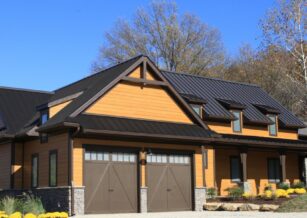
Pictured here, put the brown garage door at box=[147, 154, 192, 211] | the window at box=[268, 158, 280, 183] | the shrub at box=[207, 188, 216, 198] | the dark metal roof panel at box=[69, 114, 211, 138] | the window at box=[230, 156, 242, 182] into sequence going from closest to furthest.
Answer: the dark metal roof panel at box=[69, 114, 211, 138]
the brown garage door at box=[147, 154, 192, 211]
the shrub at box=[207, 188, 216, 198]
the window at box=[230, 156, 242, 182]
the window at box=[268, 158, 280, 183]

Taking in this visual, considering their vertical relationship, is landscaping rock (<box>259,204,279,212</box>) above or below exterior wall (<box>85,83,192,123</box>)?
below

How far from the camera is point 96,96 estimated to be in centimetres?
2230

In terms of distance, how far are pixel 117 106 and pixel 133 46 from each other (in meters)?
33.8

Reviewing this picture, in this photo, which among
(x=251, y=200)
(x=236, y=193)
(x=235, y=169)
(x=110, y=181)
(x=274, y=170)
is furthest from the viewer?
(x=274, y=170)

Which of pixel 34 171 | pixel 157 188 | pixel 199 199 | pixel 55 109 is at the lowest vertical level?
pixel 199 199

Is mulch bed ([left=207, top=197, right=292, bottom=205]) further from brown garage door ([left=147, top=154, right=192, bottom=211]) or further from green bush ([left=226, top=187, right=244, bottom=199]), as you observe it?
brown garage door ([left=147, top=154, right=192, bottom=211])

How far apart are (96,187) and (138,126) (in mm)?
3378

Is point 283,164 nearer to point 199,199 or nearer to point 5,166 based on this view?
point 199,199

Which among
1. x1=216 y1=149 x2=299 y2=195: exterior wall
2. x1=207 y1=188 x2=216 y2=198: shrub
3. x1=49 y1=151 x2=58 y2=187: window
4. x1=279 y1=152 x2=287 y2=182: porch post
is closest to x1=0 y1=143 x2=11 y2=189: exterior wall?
x1=49 y1=151 x2=58 y2=187: window

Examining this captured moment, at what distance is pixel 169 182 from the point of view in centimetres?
2389

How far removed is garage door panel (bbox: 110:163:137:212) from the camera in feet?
72.0

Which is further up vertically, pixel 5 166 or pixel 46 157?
pixel 46 157

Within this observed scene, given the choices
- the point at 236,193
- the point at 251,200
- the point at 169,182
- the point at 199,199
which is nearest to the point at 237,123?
the point at 236,193

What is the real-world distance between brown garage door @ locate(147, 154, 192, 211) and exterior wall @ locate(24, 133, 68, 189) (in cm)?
396
